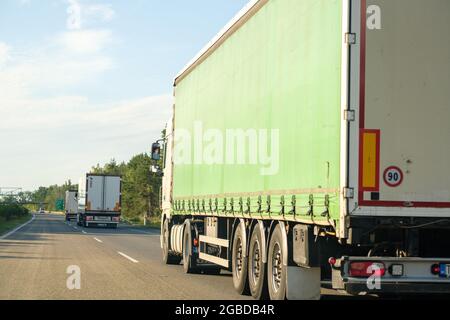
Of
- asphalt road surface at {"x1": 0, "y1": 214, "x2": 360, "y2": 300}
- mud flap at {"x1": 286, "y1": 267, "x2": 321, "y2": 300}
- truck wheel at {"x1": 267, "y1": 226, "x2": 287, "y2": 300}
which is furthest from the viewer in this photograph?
asphalt road surface at {"x1": 0, "y1": 214, "x2": 360, "y2": 300}

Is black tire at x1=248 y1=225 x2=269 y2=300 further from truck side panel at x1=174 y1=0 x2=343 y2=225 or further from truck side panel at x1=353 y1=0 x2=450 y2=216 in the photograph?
truck side panel at x1=353 y1=0 x2=450 y2=216

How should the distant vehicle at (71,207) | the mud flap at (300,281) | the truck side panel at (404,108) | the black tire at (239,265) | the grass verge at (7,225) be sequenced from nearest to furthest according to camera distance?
the truck side panel at (404,108), the mud flap at (300,281), the black tire at (239,265), the grass verge at (7,225), the distant vehicle at (71,207)

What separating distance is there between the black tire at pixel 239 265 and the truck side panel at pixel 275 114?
0.54 metres

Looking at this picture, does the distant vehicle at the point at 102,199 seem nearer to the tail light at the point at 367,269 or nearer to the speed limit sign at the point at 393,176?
the tail light at the point at 367,269

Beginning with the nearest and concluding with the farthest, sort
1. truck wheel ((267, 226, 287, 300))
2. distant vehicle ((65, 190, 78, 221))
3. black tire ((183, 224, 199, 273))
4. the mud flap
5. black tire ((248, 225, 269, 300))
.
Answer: the mud flap, truck wheel ((267, 226, 287, 300)), black tire ((248, 225, 269, 300)), black tire ((183, 224, 199, 273)), distant vehicle ((65, 190, 78, 221))

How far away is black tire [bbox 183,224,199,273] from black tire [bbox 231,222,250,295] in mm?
3338

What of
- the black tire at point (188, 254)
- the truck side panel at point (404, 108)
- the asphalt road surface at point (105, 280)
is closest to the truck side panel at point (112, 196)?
the asphalt road surface at point (105, 280)

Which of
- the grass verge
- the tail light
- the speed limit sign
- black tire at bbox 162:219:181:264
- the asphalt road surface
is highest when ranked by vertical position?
the speed limit sign

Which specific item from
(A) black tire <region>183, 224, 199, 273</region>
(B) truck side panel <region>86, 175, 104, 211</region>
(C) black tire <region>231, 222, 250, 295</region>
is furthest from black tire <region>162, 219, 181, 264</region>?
(B) truck side panel <region>86, 175, 104, 211</region>

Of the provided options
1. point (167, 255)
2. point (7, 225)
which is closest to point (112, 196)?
point (7, 225)

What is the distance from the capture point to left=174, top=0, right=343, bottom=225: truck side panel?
920 centimetres

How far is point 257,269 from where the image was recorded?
1179 centimetres

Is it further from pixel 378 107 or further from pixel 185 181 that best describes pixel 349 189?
pixel 185 181

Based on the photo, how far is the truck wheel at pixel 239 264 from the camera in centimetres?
1233
